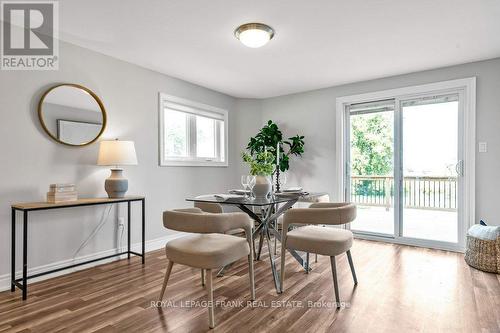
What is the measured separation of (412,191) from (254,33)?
9.98 ft

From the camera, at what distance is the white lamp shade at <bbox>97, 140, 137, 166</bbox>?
3004 millimetres

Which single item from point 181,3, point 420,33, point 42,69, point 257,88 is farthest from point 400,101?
point 42,69

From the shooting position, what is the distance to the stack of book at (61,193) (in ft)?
8.62

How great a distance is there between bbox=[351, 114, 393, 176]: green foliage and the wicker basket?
141 cm

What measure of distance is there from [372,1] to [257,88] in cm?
257

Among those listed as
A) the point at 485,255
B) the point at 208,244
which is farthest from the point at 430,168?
the point at 208,244

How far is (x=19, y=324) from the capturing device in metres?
1.93

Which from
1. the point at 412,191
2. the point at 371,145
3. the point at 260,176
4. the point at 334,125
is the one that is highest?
the point at 334,125

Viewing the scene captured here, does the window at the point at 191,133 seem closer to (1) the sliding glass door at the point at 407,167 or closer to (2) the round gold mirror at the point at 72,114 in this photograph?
(2) the round gold mirror at the point at 72,114

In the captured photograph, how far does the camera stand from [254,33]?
8.46ft

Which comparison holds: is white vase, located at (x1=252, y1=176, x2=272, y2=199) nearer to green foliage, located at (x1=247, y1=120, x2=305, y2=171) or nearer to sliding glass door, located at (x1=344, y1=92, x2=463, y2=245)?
green foliage, located at (x1=247, y1=120, x2=305, y2=171)

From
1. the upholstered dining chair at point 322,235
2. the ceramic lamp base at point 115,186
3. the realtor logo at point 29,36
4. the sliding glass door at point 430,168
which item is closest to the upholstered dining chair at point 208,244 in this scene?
the upholstered dining chair at point 322,235

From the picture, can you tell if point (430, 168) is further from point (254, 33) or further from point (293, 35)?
point (254, 33)

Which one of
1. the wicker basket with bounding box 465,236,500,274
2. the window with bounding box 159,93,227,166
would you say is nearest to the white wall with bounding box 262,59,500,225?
the wicker basket with bounding box 465,236,500,274
